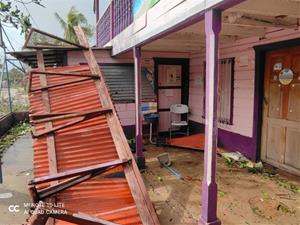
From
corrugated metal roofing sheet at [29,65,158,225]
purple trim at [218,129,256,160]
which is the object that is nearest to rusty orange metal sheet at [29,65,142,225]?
corrugated metal roofing sheet at [29,65,158,225]

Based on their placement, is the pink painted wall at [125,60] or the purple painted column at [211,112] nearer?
the purple painted column at [211,112]

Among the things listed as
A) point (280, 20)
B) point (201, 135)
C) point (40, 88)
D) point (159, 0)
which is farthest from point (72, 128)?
point (201, 135)

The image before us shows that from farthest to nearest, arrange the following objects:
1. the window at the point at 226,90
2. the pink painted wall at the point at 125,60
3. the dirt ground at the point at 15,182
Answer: the pink painted wall at the point at 125,60, the window at the point at 226,90, the dirt ground at the point at 15,182

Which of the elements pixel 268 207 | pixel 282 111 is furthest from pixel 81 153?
pixel 282 111

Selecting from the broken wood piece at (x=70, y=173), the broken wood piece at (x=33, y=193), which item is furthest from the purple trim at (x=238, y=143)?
the broken wood piece at (x=33, y=193)

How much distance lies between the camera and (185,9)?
10.5 ft

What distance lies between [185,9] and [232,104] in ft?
11.8

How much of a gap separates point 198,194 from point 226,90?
123 inches

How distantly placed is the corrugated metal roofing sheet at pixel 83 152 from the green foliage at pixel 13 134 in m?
3.86

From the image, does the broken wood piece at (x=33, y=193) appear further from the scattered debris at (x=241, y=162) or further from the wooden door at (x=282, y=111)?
the wooden door at (x=282, y=111)

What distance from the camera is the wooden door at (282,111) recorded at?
15.6 ft

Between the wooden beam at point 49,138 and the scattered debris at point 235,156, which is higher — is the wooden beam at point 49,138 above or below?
above

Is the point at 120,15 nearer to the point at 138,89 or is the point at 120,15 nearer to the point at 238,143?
the point at 138,89

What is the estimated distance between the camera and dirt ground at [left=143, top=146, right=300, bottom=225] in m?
3.54
